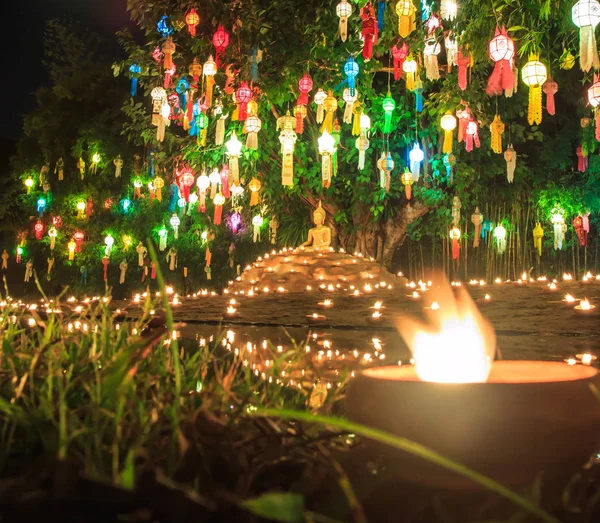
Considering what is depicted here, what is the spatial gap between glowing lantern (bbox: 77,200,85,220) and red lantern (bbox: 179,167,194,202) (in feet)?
23.4

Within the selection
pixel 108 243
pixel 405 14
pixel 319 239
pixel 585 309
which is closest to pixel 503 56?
pixel 405 14

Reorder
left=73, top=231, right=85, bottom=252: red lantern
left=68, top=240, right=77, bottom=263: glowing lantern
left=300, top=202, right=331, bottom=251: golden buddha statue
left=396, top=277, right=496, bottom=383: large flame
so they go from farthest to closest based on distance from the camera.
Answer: left=68, top=240, right=77, bottom=263: glowing lantern, left=73, top=231, right=85, bottom=252: red lantern, left=300, top=202, right=331, bottom=251: golden buddha statue, left=396, top=277, right=496, bottom=383: large flame

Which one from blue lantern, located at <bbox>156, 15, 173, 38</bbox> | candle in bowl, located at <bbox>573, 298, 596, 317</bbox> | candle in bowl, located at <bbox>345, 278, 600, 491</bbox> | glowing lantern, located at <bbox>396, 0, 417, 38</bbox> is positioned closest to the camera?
candle in bowl, located at <bbox>345, 278, 600, 491</bbox>

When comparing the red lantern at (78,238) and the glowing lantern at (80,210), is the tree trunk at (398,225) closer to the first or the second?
the red lantern at (78,238)

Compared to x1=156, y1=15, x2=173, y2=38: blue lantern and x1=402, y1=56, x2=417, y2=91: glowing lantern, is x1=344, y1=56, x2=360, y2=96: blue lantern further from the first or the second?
x1=156, y1=15, x2=173, y2=38: blue lantern

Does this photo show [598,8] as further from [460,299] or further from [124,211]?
[124,211]

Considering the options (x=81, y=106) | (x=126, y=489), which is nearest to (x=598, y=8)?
(x=126, y=489)

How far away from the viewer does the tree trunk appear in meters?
11.2

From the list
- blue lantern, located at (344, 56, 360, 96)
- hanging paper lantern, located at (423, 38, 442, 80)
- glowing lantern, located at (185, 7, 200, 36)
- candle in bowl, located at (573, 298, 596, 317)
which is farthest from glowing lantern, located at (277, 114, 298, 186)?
candle in bowl, located at (573, 298, 596, 317)

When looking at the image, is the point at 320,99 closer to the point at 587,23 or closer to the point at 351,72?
the point at 351,72

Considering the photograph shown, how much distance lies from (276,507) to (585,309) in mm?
4665

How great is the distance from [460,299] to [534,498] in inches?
222

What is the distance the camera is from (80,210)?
17.4 metres

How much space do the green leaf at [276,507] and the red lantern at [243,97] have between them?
774 cm
